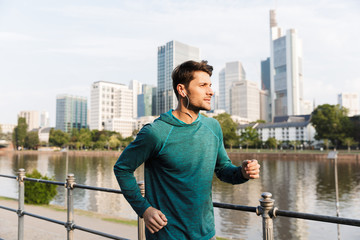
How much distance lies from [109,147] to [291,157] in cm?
7278

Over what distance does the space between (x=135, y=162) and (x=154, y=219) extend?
0.39 meters

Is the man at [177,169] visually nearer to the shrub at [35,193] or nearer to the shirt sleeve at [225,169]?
the shirt sleeve at [225,169]

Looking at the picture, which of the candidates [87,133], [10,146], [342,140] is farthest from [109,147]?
[342,140]

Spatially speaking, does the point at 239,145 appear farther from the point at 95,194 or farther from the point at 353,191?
the point at 95,194

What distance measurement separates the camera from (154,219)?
1991 millimetres

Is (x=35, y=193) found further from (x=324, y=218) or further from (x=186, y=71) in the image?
(x=324, y=218)

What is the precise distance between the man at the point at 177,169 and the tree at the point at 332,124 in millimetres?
86709

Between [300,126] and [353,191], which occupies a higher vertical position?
[300,126]

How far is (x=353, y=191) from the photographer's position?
79.9ft

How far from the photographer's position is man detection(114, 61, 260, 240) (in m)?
2.04

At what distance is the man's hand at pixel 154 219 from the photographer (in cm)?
198

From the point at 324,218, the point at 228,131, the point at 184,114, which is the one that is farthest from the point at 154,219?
the point at 228,131

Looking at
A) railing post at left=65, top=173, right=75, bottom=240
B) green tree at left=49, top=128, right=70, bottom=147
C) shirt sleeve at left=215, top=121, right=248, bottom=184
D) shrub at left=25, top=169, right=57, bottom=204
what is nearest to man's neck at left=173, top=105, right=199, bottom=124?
shirt sleeve at left=215, top=121, right=248, bottom=184

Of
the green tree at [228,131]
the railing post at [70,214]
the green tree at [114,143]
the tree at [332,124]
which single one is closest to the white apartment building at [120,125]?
the green tree at [114,143]
